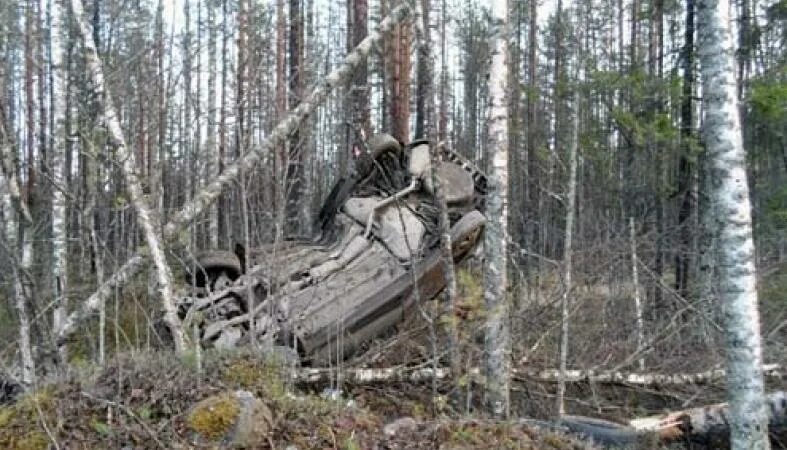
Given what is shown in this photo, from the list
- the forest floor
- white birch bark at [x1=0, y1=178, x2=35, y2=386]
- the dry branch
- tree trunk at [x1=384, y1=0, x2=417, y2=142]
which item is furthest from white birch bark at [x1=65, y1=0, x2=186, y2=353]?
tree trunk at [x1=384, y1=0, x2=417, y2=142]

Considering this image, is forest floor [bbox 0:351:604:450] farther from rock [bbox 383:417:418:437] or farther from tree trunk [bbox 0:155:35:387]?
tree trunk [bbox 0:155:35:387]

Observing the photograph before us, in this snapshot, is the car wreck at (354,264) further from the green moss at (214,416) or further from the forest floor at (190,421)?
the green moss at (214,416)

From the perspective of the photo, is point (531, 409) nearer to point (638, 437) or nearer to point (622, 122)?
point (638, 437)

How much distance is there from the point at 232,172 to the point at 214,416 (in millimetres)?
3465

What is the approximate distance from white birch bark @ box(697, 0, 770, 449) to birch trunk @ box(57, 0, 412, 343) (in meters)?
2.97

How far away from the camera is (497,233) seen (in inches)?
244

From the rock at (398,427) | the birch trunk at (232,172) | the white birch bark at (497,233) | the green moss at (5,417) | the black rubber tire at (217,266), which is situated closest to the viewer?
the green moss at (5,417)

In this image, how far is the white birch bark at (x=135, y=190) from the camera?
5727mm

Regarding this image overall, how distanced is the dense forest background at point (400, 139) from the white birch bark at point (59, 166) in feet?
0.13

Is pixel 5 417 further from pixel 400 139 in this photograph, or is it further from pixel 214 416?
pixel 400 139

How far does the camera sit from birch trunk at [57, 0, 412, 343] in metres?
6.42

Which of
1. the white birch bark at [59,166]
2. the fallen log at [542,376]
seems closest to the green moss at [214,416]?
Result: the fallen log at [542,376]

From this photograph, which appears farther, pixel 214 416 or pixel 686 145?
pixel 686 145

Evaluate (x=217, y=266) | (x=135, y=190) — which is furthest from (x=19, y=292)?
(x=217, y=266)
